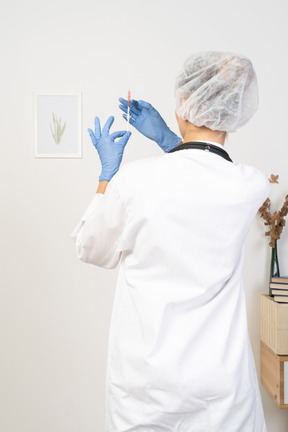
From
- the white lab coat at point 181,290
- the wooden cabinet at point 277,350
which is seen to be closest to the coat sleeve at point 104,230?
the white lab coat at point 181,290

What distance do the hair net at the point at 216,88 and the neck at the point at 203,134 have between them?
0.8 inches

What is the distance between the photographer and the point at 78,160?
7.73ft

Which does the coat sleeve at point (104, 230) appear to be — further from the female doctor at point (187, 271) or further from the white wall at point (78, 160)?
the white wall at point (78, 160)

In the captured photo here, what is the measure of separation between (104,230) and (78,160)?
3.91ft

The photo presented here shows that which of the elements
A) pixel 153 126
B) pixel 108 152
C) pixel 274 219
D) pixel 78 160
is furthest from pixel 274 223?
pixel 108 152

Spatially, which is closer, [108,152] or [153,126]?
[108,152]

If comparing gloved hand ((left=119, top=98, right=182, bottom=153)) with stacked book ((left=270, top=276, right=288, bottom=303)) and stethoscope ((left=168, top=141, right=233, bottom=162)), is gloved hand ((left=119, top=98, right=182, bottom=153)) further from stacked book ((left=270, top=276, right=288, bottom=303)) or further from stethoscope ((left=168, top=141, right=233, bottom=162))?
Result: stacked book ((left=270, top=276, right=288, bottom=303))

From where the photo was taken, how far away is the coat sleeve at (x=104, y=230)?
119cm

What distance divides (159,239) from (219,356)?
13.2 inches

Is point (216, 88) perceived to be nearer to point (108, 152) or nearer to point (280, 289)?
point (108, 152)

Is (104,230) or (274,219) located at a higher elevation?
(104,230)

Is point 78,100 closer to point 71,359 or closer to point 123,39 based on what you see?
point 123,39

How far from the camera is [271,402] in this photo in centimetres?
235

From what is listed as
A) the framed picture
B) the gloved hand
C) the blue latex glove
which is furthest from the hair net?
the framed picture
